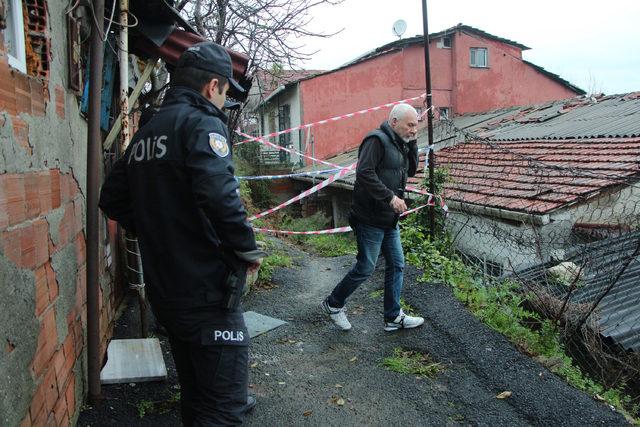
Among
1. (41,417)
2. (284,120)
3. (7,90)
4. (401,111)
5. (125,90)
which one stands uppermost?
(284,120)

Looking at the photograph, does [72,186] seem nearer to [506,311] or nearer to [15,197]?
[15,197]

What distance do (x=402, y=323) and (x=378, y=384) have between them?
0.87 meters

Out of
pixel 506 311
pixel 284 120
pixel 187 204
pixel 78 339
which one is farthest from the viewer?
pixel 284 120

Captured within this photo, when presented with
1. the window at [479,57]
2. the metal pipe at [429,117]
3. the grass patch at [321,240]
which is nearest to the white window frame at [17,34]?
the metal pipe at [429,117]

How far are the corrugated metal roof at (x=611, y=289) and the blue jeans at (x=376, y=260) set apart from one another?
4.86 ft

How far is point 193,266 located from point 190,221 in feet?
0.62

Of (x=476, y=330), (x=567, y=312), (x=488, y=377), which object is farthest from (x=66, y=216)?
(x=567, y=312)

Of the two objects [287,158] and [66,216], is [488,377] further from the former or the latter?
[287,158]

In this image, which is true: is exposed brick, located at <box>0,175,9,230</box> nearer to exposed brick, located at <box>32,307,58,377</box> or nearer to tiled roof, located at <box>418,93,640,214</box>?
exposed brick, located at <box>32,307,58,377</box>

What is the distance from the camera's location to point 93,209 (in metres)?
2.73

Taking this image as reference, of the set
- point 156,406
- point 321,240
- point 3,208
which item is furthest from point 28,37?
point 321,240

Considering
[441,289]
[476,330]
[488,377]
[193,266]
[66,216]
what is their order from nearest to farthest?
[193,266]
[66,216]
[488,377]
[476,330]
[441,289]

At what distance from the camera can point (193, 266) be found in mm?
2023

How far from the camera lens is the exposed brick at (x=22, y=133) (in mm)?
1841
